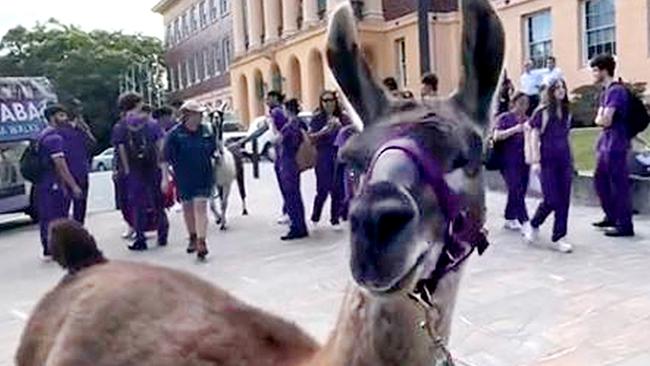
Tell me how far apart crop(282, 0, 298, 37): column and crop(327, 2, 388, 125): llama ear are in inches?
1656

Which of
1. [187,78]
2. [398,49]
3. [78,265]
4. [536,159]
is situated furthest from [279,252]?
[187,78]

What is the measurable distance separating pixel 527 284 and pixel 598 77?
262 centimetres

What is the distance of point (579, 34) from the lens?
1080 inches

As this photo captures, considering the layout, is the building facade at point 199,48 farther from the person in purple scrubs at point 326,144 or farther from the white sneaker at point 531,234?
the white sneaker at point 531,234

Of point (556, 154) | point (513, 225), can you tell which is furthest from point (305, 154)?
point (556, 154)

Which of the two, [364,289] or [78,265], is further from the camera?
[78,265]

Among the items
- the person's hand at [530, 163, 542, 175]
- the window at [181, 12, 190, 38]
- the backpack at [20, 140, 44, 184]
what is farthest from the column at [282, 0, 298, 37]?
the person's hand at [530, 163, 542, 175]

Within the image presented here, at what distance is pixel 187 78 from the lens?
232 ft

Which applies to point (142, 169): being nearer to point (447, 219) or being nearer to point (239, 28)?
point (447, 219)

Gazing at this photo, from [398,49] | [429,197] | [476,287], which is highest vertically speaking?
[398,49]

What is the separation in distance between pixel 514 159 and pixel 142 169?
419 cm

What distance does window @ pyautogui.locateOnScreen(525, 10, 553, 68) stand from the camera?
95.5 ft

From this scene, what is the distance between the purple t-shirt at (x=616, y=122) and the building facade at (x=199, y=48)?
44793 millimetres

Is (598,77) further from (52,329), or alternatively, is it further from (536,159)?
(52,329)
